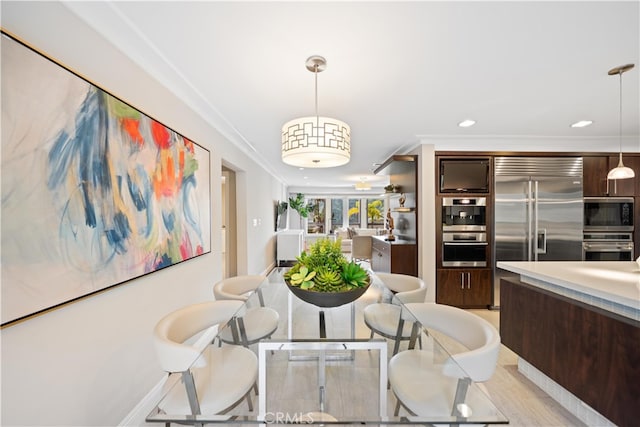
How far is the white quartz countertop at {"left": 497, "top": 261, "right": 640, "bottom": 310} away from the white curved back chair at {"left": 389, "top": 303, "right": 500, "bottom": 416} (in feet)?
2.62

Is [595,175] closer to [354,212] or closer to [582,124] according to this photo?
[582,124]

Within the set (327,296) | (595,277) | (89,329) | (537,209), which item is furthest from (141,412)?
(537,209)

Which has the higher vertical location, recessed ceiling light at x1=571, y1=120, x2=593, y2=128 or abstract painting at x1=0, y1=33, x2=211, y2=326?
recessed ceiling light at x1=571, y1=120, x2=593, y2=128

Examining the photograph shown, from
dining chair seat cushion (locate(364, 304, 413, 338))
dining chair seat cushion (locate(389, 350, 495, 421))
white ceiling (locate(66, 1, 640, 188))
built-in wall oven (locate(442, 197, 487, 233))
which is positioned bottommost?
dining chair seat cushion (locate(389, 350, 495, 421))

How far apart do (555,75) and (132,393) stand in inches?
145

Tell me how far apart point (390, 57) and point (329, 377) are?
6.88 ft

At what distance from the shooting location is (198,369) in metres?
1.21

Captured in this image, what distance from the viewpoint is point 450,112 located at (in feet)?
8.97

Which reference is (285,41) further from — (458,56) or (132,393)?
(132,393)

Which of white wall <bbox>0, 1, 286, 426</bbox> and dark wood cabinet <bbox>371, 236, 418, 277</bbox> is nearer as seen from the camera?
white wall <bbox>0, 1, 286, 426</bbox>

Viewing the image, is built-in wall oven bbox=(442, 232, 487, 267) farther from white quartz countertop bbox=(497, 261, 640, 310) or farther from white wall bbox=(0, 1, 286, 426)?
white wall bbox=(0, 1, 286, 426)

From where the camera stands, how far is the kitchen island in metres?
1.45

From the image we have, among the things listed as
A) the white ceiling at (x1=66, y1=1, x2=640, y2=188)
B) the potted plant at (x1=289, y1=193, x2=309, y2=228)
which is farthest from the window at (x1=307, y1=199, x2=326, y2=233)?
the white ceiling at (x1=66, y1=1, x2=640, y2=188)

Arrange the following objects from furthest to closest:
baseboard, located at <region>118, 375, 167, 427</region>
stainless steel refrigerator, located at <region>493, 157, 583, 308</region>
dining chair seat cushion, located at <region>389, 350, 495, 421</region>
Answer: stainless steel refrigerator, located at <region>493, 157, 583, 308</region> → baseboard, located at <region>118, 375, 167, 427</region> → dining chair seat cushion, located at <region>389, 350, 495, 421</region>
